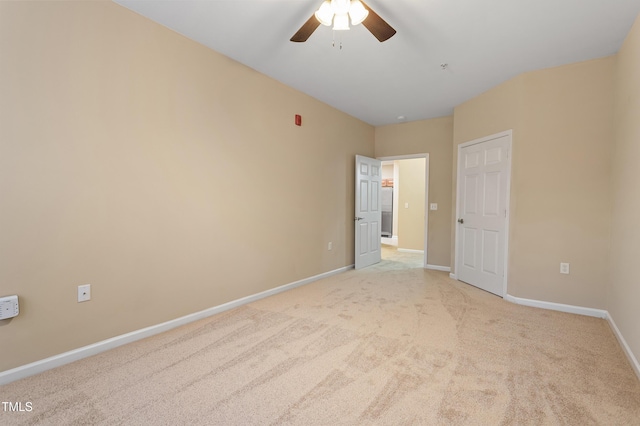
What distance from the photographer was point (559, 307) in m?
3.22

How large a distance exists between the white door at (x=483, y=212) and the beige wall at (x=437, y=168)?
2.34 feet

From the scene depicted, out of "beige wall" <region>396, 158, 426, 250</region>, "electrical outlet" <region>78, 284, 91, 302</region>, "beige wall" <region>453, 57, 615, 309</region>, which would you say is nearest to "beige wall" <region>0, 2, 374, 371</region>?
"electrical outlet" <region>78, 284, 91, 302</region>

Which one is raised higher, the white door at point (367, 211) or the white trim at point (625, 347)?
the white door at point (367, 211)

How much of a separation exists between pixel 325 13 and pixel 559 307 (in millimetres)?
3631

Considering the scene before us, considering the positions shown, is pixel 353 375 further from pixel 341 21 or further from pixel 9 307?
pixel 341 21

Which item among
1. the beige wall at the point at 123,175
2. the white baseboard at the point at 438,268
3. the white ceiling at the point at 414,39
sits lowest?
the white baseboard at the point at 438,268

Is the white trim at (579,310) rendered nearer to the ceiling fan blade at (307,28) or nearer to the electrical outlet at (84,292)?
the ceiling fan blade at (307,28)

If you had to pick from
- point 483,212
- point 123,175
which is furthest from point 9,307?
point 483,212

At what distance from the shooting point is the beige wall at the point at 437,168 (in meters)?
5.09

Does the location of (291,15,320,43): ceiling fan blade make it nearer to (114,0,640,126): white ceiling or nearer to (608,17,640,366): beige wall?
(114,0,640,126): white ceiling

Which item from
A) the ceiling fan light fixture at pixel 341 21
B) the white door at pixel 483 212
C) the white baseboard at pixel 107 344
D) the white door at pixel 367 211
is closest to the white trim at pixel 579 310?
the white door at pixel 483 212

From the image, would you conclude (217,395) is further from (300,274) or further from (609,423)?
(300,274)

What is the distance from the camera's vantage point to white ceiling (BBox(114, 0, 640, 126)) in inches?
89.0

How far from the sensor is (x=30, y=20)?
1.89m
